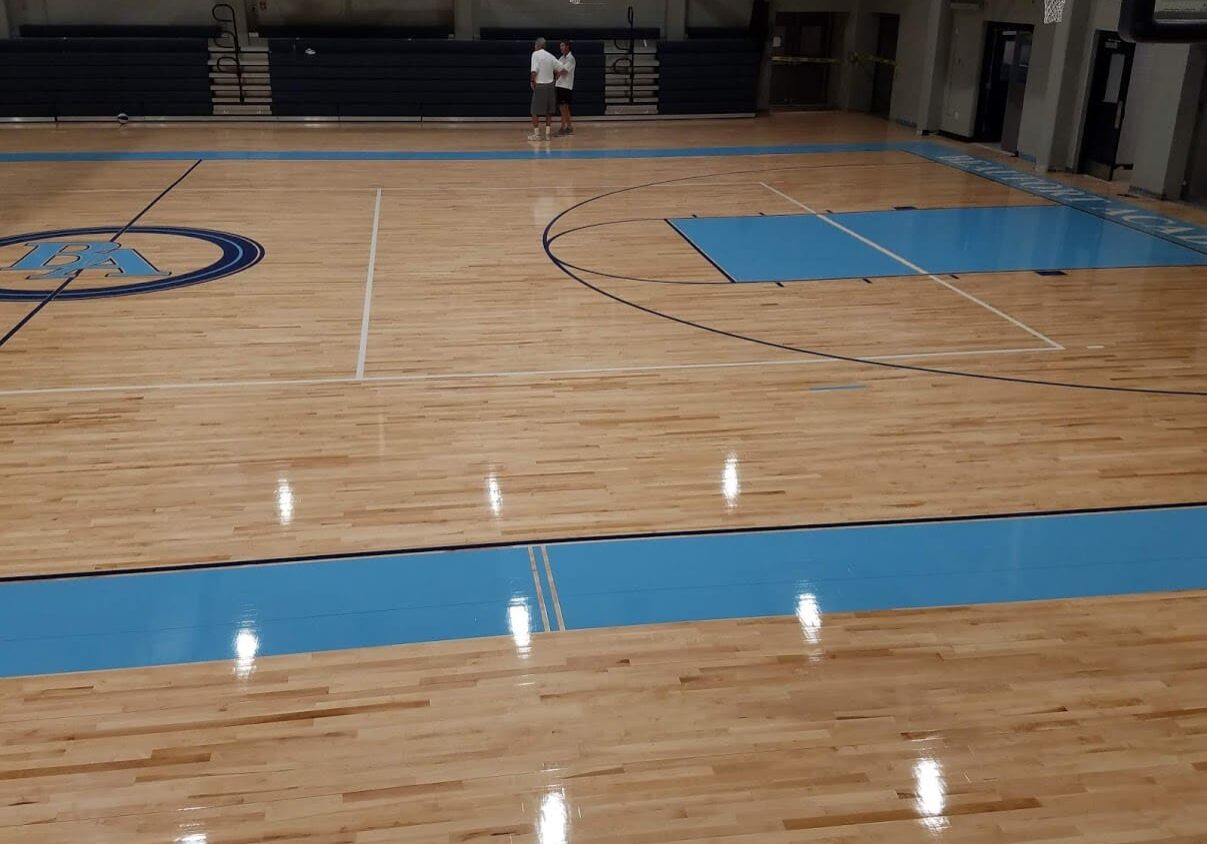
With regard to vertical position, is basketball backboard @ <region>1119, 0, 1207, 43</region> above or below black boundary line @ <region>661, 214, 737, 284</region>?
above

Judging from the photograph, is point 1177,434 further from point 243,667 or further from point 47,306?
point 47,306

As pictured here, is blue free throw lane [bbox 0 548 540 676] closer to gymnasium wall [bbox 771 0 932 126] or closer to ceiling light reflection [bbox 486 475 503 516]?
ceiling light reflection [bbox 486 475 503 516]

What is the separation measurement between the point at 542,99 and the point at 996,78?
278 inches

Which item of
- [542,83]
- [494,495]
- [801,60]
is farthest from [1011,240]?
[801,60]

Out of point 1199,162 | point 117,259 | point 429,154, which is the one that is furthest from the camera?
point 429,154

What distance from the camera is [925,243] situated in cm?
1080

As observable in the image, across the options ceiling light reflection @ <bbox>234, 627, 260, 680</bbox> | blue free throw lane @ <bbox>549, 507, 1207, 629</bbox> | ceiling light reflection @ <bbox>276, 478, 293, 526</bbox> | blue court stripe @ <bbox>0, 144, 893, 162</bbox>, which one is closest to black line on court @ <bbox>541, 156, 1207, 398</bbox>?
blue free throw lane @ <bbox>549, 507, 1207, 629</bbox>

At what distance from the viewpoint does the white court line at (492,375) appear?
6828 millimetres

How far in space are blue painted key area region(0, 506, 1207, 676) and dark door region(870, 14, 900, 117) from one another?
16.3 metres

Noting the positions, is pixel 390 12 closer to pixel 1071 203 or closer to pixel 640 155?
pixel 640 155

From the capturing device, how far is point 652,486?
561 centimetres

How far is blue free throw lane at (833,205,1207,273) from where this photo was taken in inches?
396

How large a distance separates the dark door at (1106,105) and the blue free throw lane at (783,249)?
4700 millimetres

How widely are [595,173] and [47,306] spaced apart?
759 centimetres
